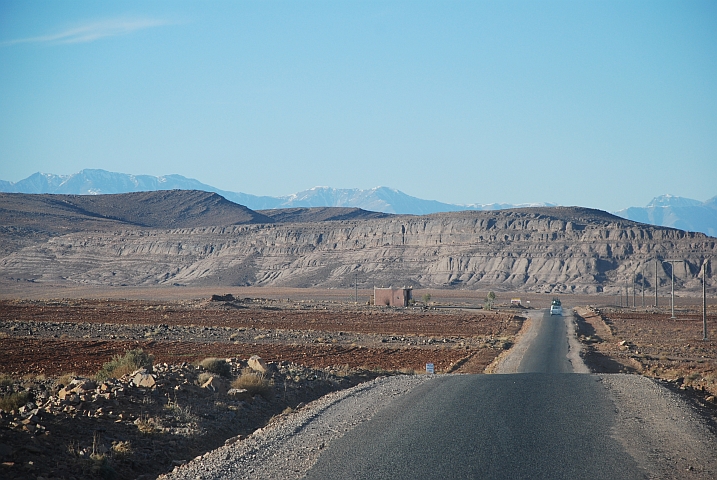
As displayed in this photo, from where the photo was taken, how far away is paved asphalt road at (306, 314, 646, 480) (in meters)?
9.29

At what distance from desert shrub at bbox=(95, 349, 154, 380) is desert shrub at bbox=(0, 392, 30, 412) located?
4607 mm

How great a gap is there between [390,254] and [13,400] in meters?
151

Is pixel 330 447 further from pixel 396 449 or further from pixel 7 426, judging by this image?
pixel 7 426

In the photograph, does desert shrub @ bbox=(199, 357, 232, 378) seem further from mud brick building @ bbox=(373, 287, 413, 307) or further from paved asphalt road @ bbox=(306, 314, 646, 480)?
mud brick building @ bbox=(373, 287, 413, 307)

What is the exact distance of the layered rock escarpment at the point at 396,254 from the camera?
147750 millimetres

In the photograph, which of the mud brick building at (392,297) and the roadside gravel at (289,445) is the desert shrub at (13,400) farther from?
the mud brick building at (392,297)

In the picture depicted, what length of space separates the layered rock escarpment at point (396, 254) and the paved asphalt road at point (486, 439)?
427ft

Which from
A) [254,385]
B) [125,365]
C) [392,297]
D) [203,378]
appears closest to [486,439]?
[254,385]

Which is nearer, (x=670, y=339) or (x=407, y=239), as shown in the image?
(x=670, y=339)

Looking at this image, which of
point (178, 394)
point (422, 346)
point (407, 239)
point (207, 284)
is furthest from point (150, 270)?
point (178, 394)

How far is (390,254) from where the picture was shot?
162 m

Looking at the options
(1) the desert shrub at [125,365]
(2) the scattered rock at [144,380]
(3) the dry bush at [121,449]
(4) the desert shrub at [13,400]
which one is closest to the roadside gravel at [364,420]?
(3) the dry bush at [121,449]

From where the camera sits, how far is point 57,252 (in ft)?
551

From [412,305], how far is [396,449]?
284 feet
